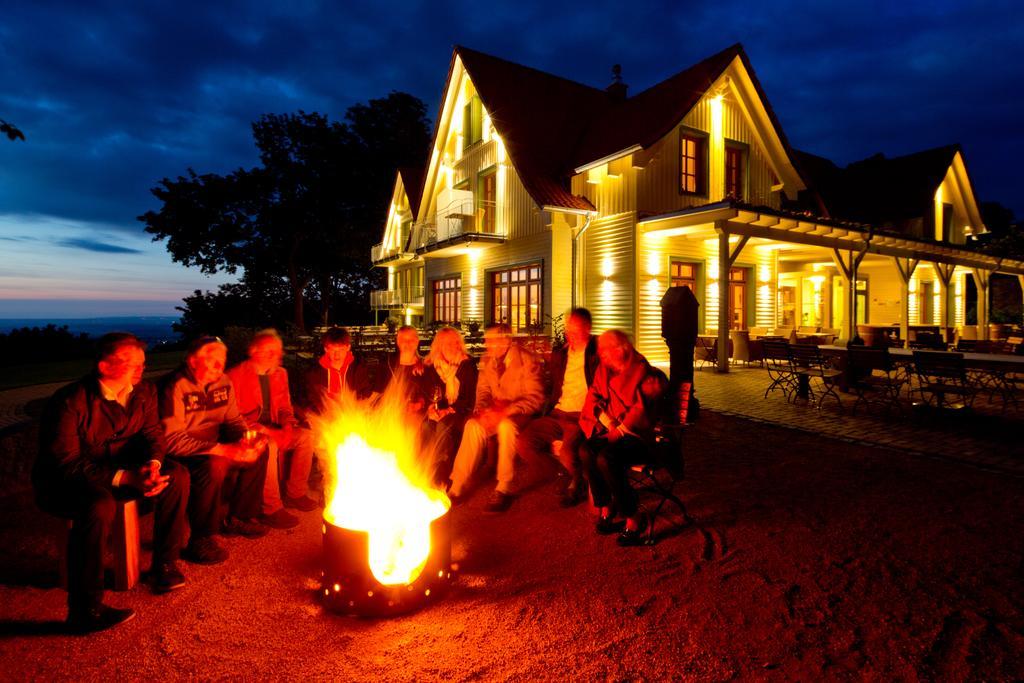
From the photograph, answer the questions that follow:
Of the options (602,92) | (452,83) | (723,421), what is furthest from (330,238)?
(723,421)

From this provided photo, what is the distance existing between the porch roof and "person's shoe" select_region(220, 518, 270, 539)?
11199 mm

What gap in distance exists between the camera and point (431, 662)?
8.13 ft

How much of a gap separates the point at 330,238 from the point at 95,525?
1330 inches

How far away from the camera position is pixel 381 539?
2959 mm

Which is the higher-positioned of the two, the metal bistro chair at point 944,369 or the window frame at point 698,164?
the window frame at point 698,164

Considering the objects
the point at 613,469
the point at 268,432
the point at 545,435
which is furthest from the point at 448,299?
the point at 613,469

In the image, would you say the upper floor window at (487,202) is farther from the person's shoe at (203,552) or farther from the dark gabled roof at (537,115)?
the person's shoe at (203,552)

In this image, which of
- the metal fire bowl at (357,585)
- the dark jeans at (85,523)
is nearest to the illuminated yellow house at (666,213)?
the metal fire bowl at (357,585)

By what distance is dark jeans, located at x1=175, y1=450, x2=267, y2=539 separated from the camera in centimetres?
353

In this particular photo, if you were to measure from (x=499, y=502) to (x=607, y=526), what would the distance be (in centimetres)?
92

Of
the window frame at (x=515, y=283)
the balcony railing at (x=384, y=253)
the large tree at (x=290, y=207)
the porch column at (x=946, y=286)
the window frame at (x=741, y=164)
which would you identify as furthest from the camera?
the large tree at (x=290, y=207)

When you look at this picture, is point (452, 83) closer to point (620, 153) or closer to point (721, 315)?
point (620, 153)

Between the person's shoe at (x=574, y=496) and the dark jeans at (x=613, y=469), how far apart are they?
50 cm

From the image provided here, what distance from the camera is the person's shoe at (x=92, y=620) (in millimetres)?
2713
